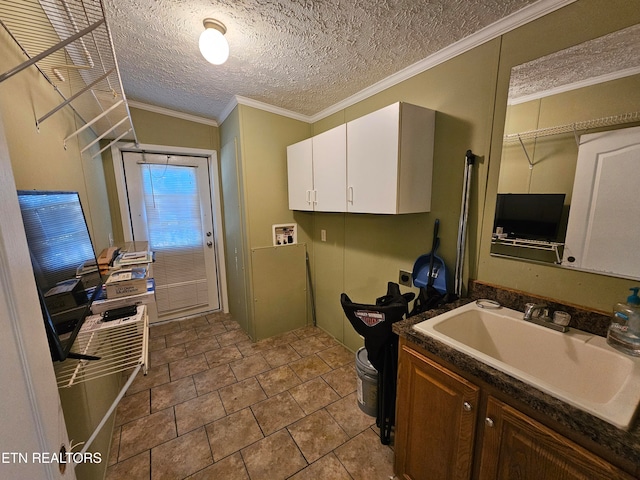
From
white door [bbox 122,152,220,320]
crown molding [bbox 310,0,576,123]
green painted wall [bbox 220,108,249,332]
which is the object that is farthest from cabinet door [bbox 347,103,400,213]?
white door [bbox 122,152,220,320]

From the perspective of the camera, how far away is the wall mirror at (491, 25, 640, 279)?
1.04 m

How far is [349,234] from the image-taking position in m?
2.44

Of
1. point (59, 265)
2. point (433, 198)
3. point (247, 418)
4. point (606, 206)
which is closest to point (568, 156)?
point (606, 206)

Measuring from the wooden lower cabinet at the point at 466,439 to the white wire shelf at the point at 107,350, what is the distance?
3.65 feet

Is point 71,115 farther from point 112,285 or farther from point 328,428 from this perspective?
point 328,428

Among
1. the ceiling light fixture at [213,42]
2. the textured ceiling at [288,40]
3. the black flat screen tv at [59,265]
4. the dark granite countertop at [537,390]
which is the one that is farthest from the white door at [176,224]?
the dark granite countertop at [537,390]

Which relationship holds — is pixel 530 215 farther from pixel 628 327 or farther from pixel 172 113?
pixel 172 113

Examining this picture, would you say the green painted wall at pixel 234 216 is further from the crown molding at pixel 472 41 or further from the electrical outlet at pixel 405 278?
the electrical outlet at pixel 405 278

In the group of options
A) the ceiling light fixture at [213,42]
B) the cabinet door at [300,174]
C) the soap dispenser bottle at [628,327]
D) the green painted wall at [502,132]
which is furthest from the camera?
the cabinet door at [300,174]

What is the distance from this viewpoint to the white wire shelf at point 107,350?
33.1 inches

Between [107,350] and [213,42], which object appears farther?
[213,42]

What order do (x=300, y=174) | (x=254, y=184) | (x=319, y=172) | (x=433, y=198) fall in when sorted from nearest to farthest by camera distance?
(x=433, y=198) < (x=319, y=172) < (x=300, y=174) < (x=254, y=184)

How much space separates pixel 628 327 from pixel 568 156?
2.51 ft

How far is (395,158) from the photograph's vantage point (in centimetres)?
151
